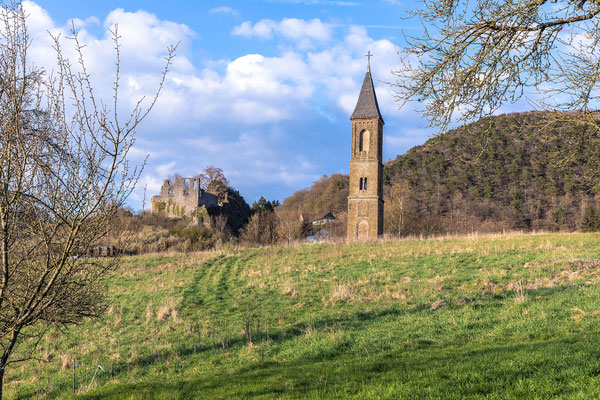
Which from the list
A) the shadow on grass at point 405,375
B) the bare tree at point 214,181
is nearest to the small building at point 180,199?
the bare tree at point 214,181

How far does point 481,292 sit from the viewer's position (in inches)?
566

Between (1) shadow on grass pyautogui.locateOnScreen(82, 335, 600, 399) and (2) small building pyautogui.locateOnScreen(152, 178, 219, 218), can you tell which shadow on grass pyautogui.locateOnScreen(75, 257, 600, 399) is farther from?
(2) small building pyautogui.locateOnScreen(152, 178, 219, 218)

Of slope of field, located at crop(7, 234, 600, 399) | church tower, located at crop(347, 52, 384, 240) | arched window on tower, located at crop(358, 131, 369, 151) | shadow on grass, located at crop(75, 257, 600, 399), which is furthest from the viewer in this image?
arched window on tower, located at crop(358, 131, 369, 151)

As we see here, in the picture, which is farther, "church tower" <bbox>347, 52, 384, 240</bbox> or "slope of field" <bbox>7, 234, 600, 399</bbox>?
"church tower" <bbox>347, 52, 384, 240</bbox>

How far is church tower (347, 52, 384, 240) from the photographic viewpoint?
160 feet

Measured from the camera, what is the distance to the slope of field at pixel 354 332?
671 cm

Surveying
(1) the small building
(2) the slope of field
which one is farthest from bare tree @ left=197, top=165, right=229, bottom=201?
(2) the slope of field

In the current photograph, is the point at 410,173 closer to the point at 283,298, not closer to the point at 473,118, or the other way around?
the point at 283,298

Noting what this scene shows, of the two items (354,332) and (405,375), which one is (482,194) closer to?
(354,332)

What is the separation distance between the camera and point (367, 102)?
52875 mm

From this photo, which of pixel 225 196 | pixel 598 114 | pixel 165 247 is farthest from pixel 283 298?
pixel 225 196

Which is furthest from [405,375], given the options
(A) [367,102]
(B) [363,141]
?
(A) [367,102]

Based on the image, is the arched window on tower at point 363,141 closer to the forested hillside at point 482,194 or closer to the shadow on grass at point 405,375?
the forested hillside at point 482,194

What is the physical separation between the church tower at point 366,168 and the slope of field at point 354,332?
78.4 ft
